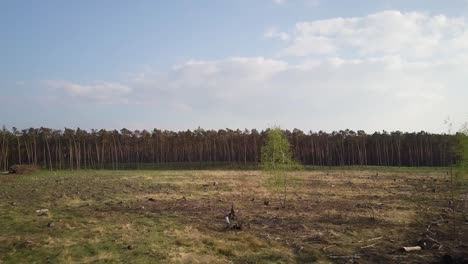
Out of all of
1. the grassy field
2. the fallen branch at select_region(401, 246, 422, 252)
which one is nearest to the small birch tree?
the grassy field

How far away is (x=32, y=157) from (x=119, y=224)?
9841cm

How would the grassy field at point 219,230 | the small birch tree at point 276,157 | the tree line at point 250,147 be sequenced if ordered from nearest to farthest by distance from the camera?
the grassy field at point 219,230 → the small birch tree at point 276,157 → the tree line at point 250,147

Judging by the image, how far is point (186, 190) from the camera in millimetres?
39219

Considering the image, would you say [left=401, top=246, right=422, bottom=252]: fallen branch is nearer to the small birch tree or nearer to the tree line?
the small birch tree

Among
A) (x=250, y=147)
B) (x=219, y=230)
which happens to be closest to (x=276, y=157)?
(x=219, y=230)

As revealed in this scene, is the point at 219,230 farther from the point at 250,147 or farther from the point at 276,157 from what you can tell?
the point at 250,147

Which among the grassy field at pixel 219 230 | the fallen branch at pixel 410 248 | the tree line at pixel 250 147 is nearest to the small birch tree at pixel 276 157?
→ the grassy field at pixel 219 230

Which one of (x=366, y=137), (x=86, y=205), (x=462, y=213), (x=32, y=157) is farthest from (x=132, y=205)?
(x=366, y=137)

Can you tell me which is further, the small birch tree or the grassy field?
the small birch tree

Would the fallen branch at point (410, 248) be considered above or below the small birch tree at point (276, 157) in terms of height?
below

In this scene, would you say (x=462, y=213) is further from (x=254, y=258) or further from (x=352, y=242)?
(x=254, y=258)

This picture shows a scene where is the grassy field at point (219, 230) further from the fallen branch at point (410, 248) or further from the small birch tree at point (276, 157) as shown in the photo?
the small birch tree at point (276, 157)

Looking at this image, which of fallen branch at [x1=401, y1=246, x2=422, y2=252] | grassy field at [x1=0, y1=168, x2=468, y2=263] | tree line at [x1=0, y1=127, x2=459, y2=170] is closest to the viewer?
grassy field at [x1=0, y1=168, x2=468, y2=263]

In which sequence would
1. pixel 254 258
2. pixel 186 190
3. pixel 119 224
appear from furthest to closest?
pixel 186 190, pixel 119 224, pixel 254 258
